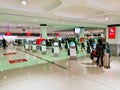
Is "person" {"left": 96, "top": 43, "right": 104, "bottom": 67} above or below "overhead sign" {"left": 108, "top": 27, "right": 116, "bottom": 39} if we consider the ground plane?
below

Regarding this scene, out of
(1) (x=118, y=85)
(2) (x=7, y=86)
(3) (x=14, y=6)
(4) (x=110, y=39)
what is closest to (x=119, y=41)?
(4) (x=110, y=39)

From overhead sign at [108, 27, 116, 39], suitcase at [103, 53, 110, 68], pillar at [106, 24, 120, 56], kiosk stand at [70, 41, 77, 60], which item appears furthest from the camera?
overhead sign at [108, 27, 116, 39]

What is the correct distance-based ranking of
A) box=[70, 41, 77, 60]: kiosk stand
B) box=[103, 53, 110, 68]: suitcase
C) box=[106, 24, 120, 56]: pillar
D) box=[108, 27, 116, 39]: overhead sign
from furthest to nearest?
1. box=[108, 27, 116, 39]: overhead sign
2. box=[106, 24, 120, 56]: pillar
3. box=[70, 41, 77, 60]: kiosk stand
4. box=[103, 53, 110, 68]: suitcase

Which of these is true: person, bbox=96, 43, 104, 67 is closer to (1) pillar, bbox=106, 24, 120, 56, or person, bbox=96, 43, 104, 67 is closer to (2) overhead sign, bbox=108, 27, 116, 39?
(1) pillar, bbox=106, 24, 120, 56

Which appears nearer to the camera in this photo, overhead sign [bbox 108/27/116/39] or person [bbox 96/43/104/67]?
person [bbox 96/43/104/67]

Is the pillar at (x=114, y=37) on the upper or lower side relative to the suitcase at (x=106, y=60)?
upper

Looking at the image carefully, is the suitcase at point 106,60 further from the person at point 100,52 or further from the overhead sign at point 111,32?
the overhead sign at point 111,32

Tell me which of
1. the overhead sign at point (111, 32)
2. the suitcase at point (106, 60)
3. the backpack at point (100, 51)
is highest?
the overhead sign at point (111, 32)

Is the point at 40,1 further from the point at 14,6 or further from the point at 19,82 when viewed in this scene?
the point at 19,82

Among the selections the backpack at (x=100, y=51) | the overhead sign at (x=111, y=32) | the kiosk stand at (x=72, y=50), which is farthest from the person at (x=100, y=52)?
the overhead sign at (x=111, y=32)

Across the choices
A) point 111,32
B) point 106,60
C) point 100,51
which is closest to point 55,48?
point 100,51

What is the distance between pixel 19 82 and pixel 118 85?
360 centimetres

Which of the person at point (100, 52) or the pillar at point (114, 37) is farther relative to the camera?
the pillar at point (114, 37)

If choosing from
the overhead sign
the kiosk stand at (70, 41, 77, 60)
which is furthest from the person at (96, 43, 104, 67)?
the overhead sign
